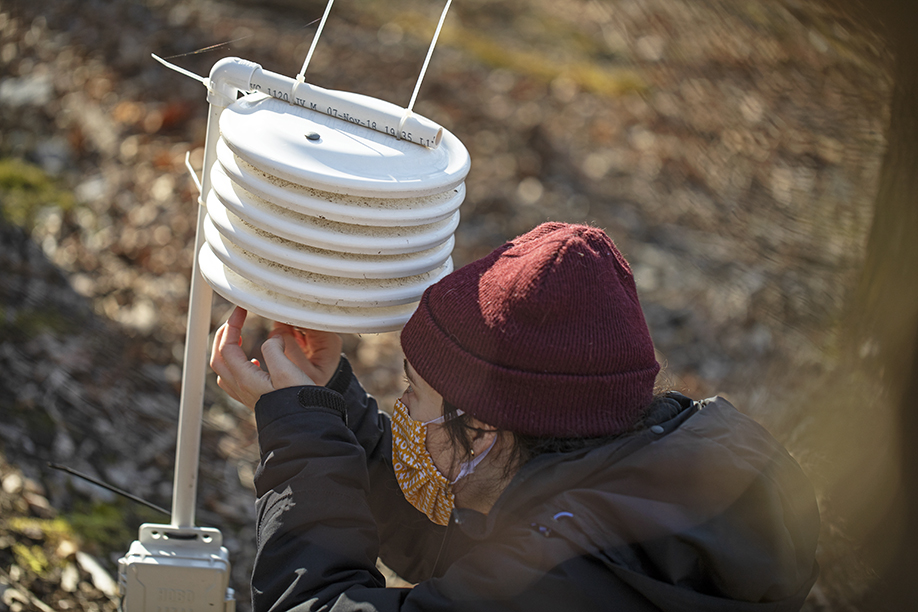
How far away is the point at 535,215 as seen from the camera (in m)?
4.95

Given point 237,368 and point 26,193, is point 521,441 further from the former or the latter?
point 26,193

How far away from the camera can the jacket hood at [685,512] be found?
4.19 feet

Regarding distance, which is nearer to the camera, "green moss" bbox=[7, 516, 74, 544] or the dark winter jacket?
the dark winter jacket

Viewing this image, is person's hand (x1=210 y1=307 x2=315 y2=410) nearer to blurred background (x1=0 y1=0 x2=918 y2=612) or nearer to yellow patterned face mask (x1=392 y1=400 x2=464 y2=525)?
yellow patterned face mask (x1=392 y1=400 x2=464 y2=525)

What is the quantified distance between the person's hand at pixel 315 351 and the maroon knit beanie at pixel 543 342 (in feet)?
1.46

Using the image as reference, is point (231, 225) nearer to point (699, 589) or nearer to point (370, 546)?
point (370, 546)

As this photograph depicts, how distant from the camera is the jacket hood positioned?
128 centimetres

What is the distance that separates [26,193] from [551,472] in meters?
3.94

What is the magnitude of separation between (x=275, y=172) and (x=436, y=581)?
77 cm

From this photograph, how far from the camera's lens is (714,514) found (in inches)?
51.8

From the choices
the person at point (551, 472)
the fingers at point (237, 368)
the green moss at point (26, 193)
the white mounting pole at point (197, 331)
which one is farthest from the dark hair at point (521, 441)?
the green moss at point (26, 193)

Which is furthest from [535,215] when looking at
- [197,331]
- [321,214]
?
[321,214]

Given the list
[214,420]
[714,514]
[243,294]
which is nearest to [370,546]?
[243,294]

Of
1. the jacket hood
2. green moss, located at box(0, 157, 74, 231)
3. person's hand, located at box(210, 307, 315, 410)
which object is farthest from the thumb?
green moss, located at box(0, 157, 74, 231)
